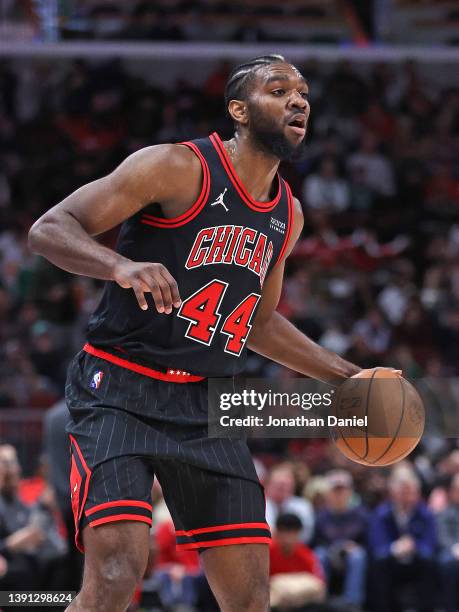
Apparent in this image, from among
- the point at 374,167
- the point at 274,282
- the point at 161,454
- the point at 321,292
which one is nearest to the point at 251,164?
the point at 274,282

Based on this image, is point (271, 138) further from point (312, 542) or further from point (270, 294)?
point (312, 542)

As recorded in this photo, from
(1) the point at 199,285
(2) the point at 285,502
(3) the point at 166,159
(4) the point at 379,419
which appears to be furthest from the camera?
(2) the point at 285,502

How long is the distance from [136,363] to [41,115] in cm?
1321

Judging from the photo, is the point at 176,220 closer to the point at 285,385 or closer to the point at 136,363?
the point at 136,363

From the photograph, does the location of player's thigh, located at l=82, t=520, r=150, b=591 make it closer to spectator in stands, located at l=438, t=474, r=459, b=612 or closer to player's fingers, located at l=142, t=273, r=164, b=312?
player's fingers, located at l=142, t=273, r=164, b=312

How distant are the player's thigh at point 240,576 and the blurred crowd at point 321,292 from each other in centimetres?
140

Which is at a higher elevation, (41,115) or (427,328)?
(41,115)

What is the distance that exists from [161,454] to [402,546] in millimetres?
5965

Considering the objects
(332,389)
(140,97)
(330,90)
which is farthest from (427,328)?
(332,389)

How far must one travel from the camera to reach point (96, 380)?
14.1 feet

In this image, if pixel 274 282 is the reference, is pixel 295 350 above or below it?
below

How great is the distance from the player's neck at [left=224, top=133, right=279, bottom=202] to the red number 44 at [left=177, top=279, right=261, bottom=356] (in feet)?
1.47

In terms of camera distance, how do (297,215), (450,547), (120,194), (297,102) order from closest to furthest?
1. (120,194)
2. (297,102)
3. (297,215)
4. (450,547)

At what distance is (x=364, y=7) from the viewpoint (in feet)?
55.7
